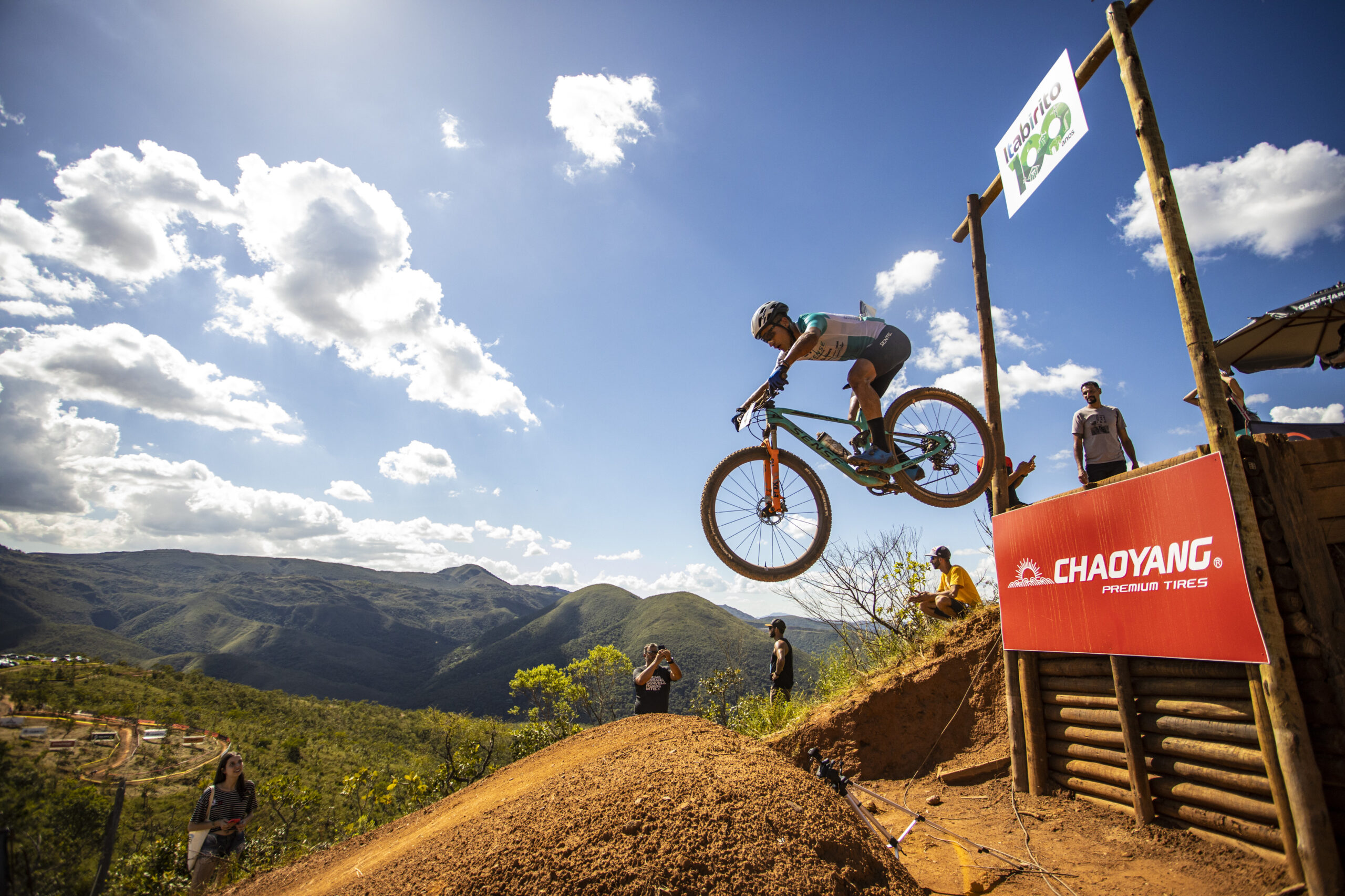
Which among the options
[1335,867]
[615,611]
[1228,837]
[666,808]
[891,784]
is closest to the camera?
[666,808]

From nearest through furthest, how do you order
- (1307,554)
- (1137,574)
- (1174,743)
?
(1307,554)
(1174,743)
(1137,574)

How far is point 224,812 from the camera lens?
6906mm

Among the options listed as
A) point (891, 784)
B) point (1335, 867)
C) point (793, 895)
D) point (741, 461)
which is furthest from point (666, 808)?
point (891, 784)

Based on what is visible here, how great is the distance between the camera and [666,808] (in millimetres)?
2975

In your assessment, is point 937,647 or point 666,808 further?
point 937,647

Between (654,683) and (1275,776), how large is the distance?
5.91m

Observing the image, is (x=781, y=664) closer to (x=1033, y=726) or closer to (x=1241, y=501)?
(x=1033, y=726)

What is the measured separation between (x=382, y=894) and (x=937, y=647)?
705cm

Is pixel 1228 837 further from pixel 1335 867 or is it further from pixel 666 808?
pixel 666 808

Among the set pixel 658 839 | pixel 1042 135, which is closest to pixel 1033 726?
pixel 658 839

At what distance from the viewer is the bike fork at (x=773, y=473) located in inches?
226

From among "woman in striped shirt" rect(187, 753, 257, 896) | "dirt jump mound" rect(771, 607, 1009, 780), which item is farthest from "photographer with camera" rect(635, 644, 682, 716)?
"woman in striped shirt" rect(187, 753, 257, 896)

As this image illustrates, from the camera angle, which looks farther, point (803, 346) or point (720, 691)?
point (720, 691)

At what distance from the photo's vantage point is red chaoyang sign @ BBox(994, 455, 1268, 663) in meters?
3.85
